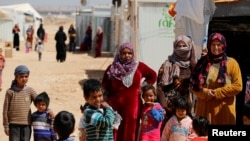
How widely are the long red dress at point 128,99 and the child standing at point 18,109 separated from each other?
0.83 m

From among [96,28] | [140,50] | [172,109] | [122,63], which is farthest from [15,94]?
[96,28]

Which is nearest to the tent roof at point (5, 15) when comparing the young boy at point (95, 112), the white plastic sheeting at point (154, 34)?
the white plastic sheeting at point (154, 34)

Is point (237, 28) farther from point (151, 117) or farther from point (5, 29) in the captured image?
point (5, 29)

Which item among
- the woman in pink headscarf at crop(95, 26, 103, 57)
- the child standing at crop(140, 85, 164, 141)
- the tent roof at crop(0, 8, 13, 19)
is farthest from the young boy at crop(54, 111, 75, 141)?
the tent roof at crop(0, 8, 13, 19)

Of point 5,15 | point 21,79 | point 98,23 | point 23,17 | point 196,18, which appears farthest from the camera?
point 23,17

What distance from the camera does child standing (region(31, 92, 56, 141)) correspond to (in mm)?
5523

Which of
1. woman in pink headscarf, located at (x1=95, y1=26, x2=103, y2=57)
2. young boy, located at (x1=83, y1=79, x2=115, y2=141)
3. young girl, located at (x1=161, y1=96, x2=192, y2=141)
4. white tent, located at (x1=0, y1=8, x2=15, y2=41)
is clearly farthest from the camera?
white tent, located at (x1=0, y1=8, x2=15, y2=41)

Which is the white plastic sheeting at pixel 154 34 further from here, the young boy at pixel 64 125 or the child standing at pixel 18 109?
the young boy at pixel 64 125

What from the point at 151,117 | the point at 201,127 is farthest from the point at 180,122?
the point at 201,127

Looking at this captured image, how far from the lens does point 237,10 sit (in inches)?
269

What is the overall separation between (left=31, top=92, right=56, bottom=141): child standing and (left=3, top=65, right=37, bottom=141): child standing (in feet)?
0.79

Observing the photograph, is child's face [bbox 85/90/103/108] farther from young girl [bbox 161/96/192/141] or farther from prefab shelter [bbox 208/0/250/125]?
prefab shelter [bbox 208/0/250/125]

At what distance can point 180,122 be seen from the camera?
17.1ft

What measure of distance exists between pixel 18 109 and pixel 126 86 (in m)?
1.15
